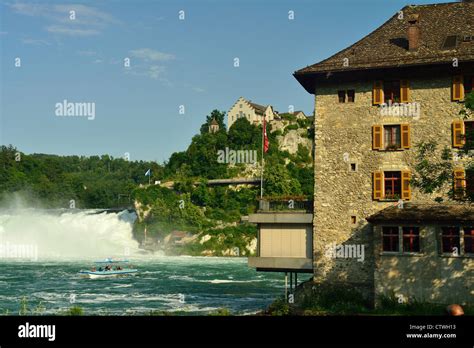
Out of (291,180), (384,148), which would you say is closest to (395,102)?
(384,148)

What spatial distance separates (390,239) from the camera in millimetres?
24203

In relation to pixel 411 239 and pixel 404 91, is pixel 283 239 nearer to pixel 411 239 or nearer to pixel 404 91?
pixel 411 239

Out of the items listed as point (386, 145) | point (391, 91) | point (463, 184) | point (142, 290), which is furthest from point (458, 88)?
point (142, 290)

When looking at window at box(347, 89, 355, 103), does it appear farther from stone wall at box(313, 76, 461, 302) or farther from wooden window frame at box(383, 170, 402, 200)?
wooden window frame at box(383, 170, 402, 200)

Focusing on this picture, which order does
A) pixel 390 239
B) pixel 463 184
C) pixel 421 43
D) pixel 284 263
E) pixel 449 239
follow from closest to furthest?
pixel 449 239 < pixel 390 239 < pixel 463 184 < pixel 421 43 < pixel 284 263

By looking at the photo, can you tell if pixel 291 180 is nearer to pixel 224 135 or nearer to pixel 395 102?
pixel 224 135

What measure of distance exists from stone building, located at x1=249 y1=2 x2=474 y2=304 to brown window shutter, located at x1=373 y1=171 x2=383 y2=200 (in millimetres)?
45

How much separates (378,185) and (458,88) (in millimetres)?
5509

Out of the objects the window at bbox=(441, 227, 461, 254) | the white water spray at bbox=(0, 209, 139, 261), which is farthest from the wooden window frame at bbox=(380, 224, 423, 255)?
the white water spray at bbox=(0, 209, 139, 261)

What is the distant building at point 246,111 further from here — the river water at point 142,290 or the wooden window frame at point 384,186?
the wooden window frame at point 384,186

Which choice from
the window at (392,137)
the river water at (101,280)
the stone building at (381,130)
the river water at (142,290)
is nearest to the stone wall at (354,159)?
the stone building at (381,130)

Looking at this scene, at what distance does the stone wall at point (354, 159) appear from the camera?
25750mm

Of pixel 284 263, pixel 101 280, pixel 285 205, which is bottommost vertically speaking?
pixel 101 280

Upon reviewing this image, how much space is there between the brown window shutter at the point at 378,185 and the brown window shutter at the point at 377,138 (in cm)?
121
